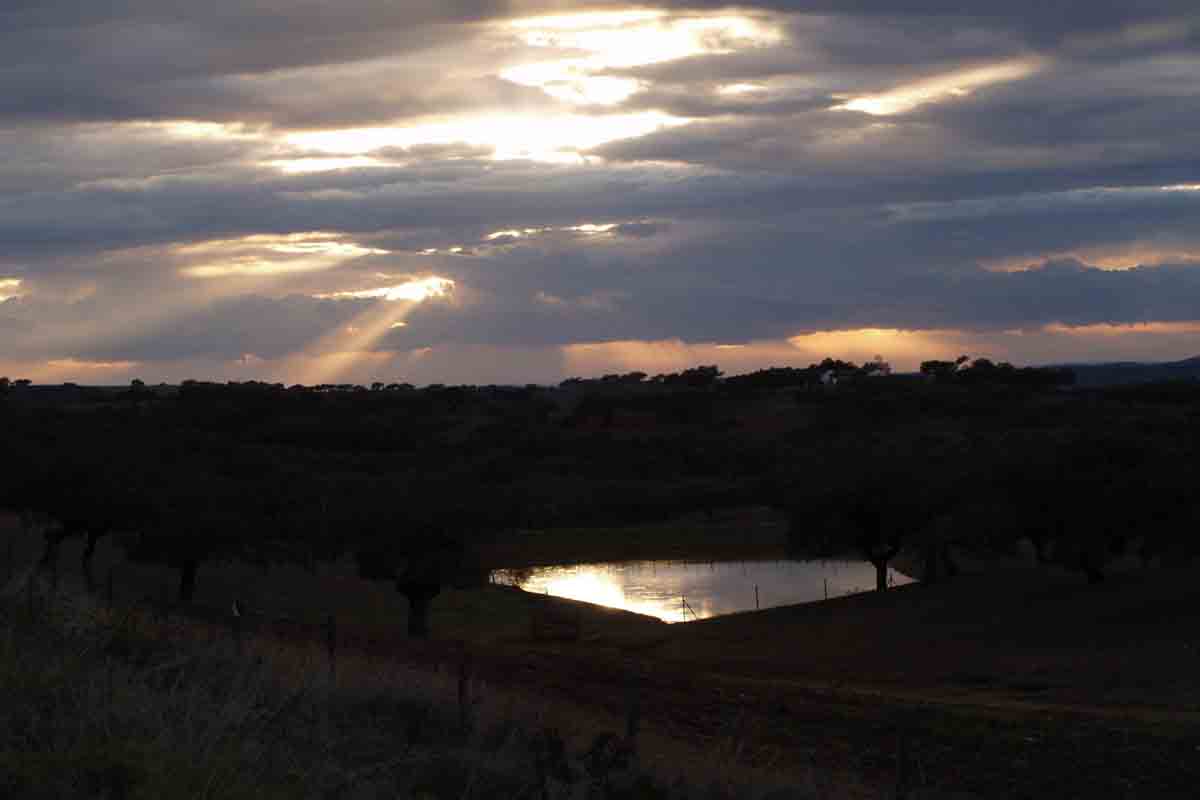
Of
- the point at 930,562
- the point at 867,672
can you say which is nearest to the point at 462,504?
the point at 867,672

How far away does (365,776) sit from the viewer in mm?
10594

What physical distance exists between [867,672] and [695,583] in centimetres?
2752

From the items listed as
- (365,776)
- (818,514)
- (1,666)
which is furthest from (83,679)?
(818,514)

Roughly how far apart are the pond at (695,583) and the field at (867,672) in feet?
17.2

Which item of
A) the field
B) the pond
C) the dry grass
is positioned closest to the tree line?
the field

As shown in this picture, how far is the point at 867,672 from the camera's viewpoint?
116ft

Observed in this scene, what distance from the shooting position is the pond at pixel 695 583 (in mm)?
56688

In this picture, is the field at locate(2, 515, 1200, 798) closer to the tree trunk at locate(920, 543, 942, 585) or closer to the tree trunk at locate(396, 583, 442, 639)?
the tree trunk at locate(396, 583, 442, 639)

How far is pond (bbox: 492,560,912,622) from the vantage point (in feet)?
186

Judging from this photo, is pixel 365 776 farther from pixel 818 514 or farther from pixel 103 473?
pixel 818 514

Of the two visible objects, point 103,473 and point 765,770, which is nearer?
point 765,770

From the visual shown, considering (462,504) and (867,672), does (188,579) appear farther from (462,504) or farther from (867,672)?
(867,672)

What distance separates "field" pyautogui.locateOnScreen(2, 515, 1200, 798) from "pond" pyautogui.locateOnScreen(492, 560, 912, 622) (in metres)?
5.25

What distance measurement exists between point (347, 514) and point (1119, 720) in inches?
1019
